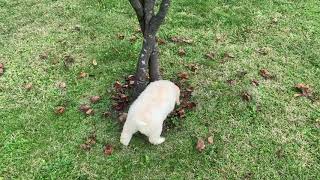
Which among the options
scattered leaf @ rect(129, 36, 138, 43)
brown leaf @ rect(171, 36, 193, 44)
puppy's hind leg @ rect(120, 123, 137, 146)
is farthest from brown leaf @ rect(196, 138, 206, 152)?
scattered leaf @ rect(129, 36, 138, 43)

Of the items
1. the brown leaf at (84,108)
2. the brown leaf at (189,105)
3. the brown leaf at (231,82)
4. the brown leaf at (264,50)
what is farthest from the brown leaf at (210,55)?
the brown leaf at (84,108)

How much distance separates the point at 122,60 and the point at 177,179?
8.63ft

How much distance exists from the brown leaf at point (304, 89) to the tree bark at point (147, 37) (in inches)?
89.1

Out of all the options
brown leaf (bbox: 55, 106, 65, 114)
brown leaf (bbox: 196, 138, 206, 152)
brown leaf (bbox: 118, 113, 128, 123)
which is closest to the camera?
brown leaf (bbox: 196, 138, 206, 152)

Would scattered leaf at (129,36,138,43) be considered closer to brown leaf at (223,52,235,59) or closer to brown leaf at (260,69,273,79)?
brown leaf at (223,52,235,59)

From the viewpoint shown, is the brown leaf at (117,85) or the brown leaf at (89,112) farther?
the brown leaf at (117,85)

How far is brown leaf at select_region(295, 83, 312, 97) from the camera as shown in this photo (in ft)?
24.1

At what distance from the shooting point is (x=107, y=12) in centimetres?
912

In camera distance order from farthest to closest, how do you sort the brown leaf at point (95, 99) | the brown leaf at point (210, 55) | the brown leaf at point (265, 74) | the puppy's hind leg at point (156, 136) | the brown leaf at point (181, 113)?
the brown leaf at point (210, 55), the brown leaf at point (265, 74), the brown leaf at point (95, 99), the brown leaf at point (181, 113), the puppy's hind leg at point (156, 136)

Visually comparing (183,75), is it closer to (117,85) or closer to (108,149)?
(117,85)

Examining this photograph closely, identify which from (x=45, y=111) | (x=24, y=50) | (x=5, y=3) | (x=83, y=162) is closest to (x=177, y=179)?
(x=83, y=162)

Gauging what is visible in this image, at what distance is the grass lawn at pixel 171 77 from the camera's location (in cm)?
626

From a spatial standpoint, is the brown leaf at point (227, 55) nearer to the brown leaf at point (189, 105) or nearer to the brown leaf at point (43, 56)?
the brown leaf at point (189, 105)

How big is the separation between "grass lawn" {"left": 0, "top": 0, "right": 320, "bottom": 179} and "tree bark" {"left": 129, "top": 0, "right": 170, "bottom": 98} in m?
0.64
